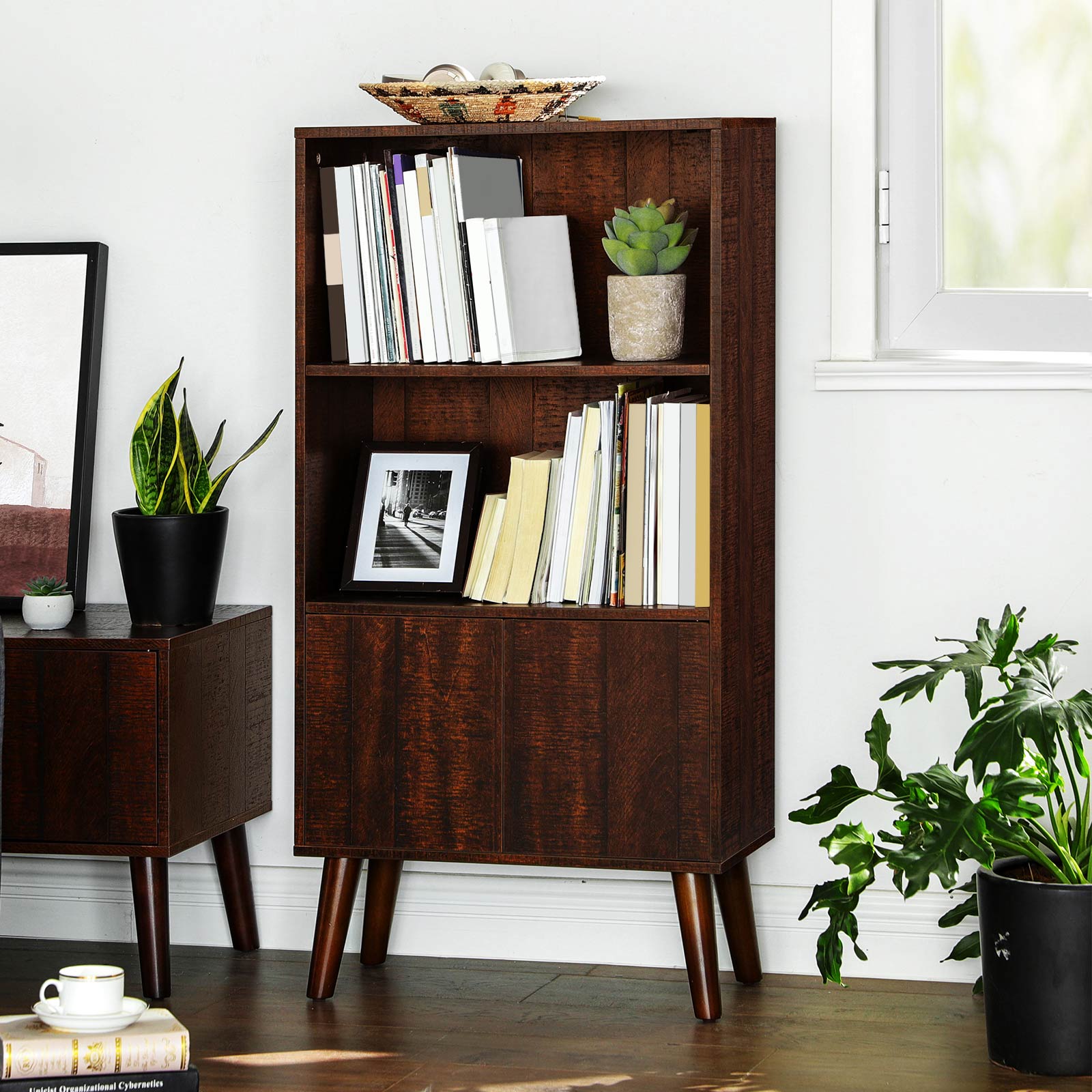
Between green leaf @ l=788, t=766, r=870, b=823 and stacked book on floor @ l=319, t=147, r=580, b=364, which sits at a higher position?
stacked book on floor @ l=319, t=147, r=580, b=364

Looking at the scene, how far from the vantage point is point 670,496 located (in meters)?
2.65

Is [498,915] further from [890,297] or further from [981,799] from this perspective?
[890,297]

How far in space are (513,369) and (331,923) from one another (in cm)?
101

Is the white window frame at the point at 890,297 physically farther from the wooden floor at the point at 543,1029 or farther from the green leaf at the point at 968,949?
the wooden floor at the point at 543,1029

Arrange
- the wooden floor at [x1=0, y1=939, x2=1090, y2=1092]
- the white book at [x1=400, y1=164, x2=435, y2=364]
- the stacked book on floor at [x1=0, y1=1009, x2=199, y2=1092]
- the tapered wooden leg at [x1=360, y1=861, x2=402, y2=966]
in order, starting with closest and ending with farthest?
the stacked book on floor at [x1=0, y1=1009, x2=199, y2=1092] → the wooden floor at [x1=0, y1=939, x2=1090, y2=1092] → the white book at [x1=400, y1=164, x2=435, y2=364] → the tapered wooden leg at [x1=360, y1=861, x2=402, y2=966]

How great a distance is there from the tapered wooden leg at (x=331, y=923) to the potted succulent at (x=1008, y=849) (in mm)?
820

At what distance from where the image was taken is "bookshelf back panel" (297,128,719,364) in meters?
2.88

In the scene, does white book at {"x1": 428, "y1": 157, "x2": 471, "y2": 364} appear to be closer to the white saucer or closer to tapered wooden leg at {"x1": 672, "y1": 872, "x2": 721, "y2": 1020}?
tapered wooden leg at {"x1": 672, "y1": 872, "x2": 721, "y2": 1020}

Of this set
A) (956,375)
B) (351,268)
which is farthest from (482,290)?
(956,375)

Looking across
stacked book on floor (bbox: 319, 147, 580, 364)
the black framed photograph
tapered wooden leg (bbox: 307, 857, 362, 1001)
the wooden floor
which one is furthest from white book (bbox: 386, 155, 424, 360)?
the wooden floor

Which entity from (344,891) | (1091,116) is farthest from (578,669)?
(1091,116)

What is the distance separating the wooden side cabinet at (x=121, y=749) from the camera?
2697mm

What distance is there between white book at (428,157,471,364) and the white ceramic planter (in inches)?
10.0

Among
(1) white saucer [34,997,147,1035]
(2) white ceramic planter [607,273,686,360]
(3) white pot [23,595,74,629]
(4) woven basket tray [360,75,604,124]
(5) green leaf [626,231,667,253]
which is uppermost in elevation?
(4) woven basket tray [360,75,604,124]
